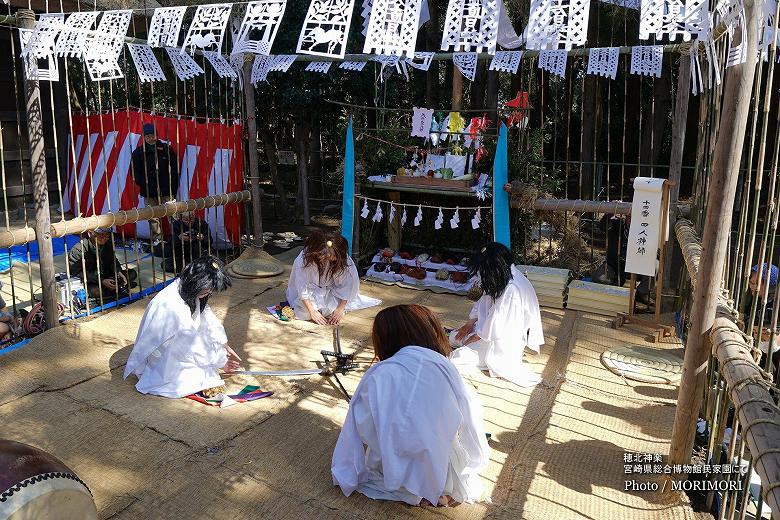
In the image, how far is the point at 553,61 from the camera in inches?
263

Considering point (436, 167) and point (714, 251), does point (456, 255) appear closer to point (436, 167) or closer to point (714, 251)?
point (436, 167)

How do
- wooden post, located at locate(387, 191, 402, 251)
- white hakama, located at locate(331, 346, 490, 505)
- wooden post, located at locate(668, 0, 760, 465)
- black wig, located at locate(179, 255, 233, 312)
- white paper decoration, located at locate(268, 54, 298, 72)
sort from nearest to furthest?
wooden post, located at locate(668, 0, 760, 465) → white hakama, located at locate(331, 346, 490, 505) → black wig, located at locate(179, 255, 233, 312) → white paper decoration, located at locate(268, 54, 298, 72) → wooden post, located at locate(387, 191, 402, 251)

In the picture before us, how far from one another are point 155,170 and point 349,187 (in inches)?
107

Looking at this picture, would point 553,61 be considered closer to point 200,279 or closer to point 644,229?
point 644,229

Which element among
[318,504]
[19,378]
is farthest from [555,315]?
[19,378]

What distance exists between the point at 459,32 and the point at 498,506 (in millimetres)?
3984

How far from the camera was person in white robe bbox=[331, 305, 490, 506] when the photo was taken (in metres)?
3.26

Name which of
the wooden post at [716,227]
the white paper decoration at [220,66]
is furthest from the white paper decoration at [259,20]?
the wooden post at [716,227]

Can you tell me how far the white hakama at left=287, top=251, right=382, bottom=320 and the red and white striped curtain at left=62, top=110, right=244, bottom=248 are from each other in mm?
2600

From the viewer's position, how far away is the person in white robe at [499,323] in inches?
200

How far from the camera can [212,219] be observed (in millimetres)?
9406

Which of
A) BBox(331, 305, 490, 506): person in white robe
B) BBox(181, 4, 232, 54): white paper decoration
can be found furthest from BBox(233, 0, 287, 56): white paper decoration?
BBox(331, 305, 490, 506): person in white robe

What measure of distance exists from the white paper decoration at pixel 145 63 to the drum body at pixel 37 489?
4.27 m

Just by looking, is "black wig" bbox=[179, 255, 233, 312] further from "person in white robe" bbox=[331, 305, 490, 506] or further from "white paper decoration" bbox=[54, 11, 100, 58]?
"white paper decoration" bbox=[54, 11, 100, 58]
